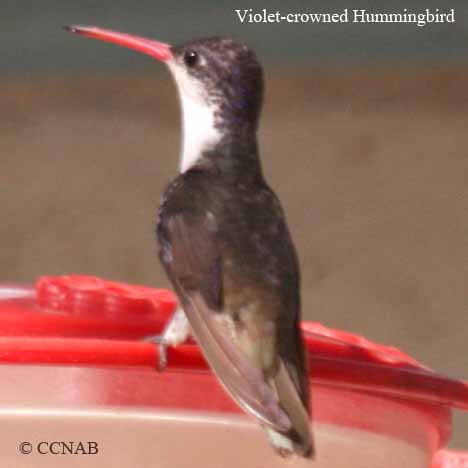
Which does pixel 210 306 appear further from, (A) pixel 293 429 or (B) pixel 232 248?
(A) pixel 293 429

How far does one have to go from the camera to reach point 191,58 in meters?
1.89

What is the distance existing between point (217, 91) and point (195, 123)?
46mm

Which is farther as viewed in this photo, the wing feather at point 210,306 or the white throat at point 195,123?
the white throat at point 195,123

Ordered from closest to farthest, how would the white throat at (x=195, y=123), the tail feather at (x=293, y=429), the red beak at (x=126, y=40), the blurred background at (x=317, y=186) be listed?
the tail feather at (x=293, y=429), the red beak at (x=126, y=40), the white throat at (x=195, y=123), the blurred background at (x=317, y=186)

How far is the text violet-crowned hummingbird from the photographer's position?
1.48 m

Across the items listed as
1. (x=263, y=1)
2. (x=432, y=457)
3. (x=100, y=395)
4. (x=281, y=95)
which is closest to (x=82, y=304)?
(x=100, y=395)

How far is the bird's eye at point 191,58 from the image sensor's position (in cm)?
188

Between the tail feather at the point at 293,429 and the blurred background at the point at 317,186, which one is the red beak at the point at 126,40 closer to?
the tail feather at the point at 293,429

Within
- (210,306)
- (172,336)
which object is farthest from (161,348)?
(210,306)

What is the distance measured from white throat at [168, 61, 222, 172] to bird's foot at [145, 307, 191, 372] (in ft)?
0.83

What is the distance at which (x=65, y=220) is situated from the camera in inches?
161

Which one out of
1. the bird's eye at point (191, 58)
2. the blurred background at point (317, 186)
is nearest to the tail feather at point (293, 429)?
the bird's eye at point (191, 58)

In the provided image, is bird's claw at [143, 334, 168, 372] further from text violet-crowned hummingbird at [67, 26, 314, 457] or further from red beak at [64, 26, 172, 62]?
red beak at [64, 26, 172, 62]

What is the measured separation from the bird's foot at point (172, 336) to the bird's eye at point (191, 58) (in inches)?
15.2
